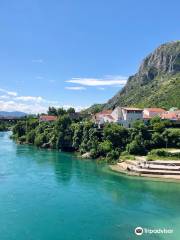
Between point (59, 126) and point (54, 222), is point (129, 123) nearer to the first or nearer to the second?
point (59, 126)

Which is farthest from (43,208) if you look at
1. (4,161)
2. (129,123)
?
(129,123)

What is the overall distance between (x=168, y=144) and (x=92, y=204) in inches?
1050

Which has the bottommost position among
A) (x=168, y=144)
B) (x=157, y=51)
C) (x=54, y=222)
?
(x=54, y=222)

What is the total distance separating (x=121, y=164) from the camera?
1853 inches

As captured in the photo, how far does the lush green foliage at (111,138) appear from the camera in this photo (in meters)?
52.3

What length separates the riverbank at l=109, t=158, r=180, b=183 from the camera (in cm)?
3997

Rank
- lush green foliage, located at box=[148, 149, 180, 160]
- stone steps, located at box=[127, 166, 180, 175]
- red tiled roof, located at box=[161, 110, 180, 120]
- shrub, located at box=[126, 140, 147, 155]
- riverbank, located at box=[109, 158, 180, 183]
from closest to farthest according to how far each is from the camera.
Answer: riverbank, located at box=[109, 158, 180, 183] < stone steps, located at box=[127, 166, 180, 175] < lush green foliage, located at box=[148, 149, 180, 160] < shrub, located at box=[126, 140, 147, 155] < red tiled roof, located at box=[161, 110, 180, 120]

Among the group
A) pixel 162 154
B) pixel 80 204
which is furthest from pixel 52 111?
pixel 80 204

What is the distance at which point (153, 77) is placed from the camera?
6885 inches

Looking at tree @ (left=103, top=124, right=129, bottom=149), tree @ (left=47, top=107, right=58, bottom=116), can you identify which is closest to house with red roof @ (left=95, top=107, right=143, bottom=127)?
tree @ (left=103, top=124, right=129, bottom=149)

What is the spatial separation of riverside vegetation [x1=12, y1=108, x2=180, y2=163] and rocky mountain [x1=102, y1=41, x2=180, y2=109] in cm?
6873

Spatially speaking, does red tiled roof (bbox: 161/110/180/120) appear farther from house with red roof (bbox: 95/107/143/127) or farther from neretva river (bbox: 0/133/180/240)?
neretva river (bbox: 0/133/180/240)

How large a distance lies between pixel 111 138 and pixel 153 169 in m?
14.4

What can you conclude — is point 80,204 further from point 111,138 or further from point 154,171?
point 111,138
